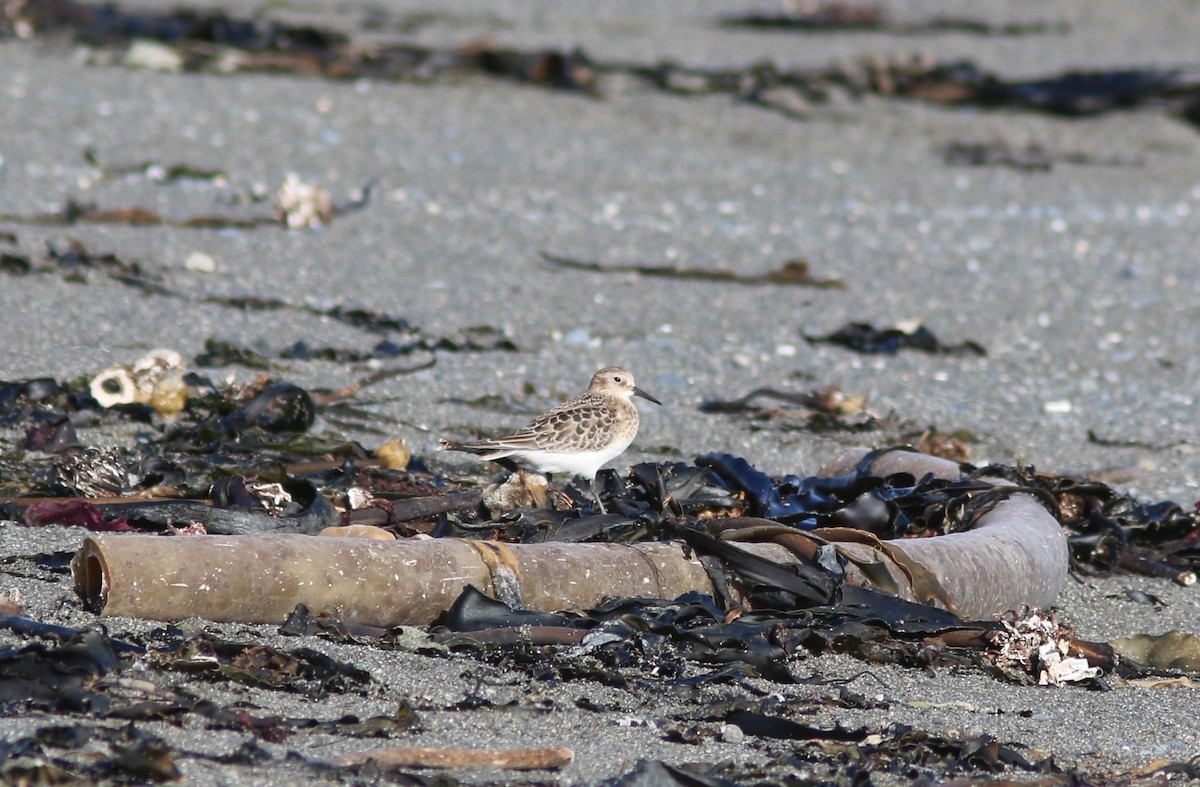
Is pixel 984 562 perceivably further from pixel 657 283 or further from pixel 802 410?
pixel 657 283

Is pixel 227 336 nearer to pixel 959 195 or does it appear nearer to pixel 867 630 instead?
pixel 867 630

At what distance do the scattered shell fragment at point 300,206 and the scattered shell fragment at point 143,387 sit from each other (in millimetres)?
3625

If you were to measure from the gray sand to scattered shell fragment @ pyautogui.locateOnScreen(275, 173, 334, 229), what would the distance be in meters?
0.18

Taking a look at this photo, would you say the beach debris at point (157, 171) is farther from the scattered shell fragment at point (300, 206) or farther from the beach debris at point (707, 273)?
the beach debris at point (707, 273)

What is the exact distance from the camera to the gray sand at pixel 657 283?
3.54 meters

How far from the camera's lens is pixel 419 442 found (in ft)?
19.1

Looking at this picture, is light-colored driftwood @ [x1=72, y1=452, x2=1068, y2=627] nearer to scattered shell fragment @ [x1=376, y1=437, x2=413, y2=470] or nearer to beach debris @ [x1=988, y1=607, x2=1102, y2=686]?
beach debris @ [x1=988, y1=607, x2=1102, y2=686]

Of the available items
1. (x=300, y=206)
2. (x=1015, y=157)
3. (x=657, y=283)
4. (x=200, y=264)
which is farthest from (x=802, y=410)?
(x=1015, y=157)

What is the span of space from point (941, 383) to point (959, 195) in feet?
15.8

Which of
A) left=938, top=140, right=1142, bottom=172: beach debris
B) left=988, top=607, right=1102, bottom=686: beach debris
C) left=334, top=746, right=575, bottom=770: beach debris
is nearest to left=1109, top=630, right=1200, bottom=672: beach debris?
left=988, top=607, right=1102, bottom=686: beach debris

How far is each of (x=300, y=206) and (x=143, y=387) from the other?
3778 mm

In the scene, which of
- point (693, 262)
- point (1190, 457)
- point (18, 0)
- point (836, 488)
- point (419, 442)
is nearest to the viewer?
point (836, 488)

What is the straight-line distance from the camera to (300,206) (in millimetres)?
9242

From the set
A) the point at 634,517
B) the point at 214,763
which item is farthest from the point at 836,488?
the point at 214,763
